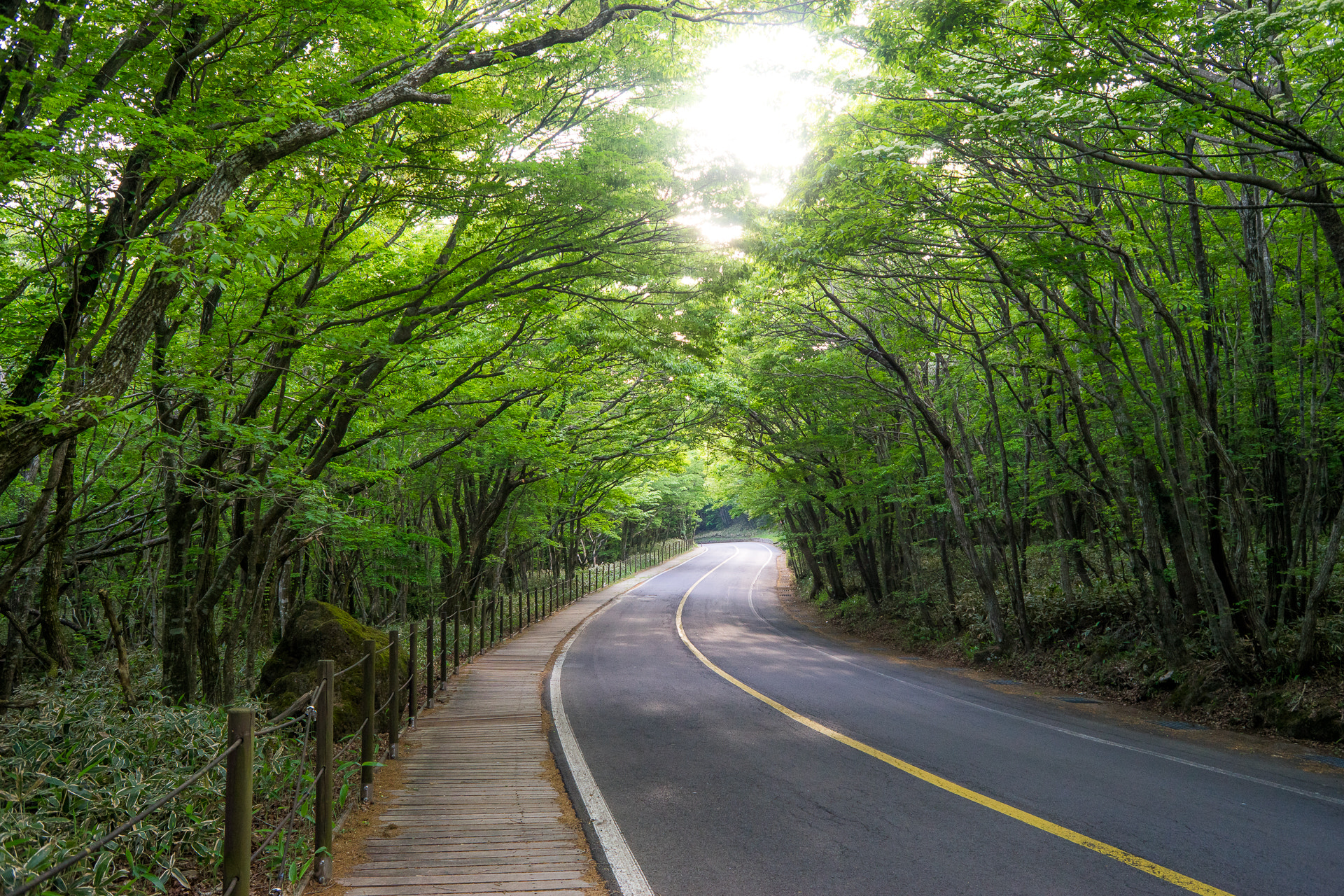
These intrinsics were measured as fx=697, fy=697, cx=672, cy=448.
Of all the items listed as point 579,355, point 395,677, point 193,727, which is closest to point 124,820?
point 193,727

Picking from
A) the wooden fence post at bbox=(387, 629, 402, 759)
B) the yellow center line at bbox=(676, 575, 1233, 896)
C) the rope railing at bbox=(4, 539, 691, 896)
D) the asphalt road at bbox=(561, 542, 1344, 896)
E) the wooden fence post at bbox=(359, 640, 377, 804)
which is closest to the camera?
the rope railing at bbox=(4, 539, 691, 896)

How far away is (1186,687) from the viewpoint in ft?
31.1

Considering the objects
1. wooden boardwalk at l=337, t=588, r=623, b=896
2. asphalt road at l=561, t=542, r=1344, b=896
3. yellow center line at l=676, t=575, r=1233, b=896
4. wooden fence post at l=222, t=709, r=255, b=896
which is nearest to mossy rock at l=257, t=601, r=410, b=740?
wooden boardwalk at l=337, t=588, r=623, b=896

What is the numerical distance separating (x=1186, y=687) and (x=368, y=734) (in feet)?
33.7

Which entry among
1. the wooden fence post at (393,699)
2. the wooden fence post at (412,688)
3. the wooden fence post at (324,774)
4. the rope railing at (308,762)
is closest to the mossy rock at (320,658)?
the wooden fence post at (412,688)

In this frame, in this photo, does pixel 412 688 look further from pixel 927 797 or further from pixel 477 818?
pixel 927 797

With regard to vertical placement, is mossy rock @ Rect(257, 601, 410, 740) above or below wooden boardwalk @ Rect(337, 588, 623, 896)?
above

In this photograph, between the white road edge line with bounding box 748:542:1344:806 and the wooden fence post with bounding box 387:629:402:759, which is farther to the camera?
the wooden fence post with bounding box 387:629:402:759

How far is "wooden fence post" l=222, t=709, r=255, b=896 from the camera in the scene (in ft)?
9.77

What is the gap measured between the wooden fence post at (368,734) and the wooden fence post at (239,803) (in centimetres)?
256

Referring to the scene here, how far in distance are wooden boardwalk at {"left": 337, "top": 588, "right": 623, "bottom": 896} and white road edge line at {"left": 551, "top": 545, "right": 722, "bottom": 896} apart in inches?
5.6

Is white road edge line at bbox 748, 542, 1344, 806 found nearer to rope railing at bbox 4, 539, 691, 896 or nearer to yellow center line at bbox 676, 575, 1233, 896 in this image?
yellow center line at bbox 676, 575, 1233, 896

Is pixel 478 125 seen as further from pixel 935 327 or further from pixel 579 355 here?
pixel 935 327

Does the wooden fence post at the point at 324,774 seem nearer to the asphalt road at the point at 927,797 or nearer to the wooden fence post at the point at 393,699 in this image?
the asphalt road at the point at 927,797
